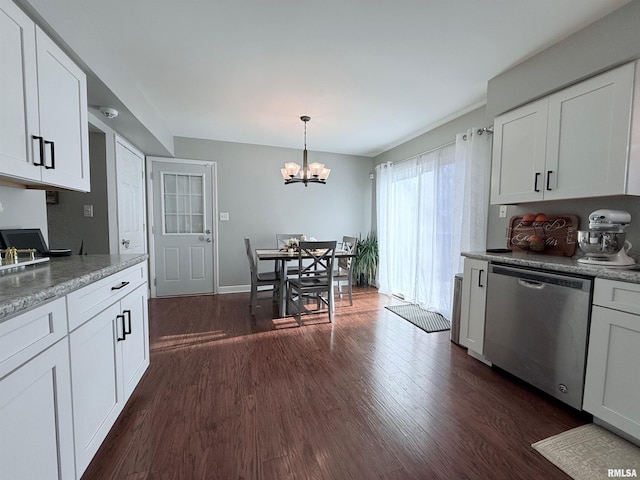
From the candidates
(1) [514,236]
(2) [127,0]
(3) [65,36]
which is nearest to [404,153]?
(1) [514,236]

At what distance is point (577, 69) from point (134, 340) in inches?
135

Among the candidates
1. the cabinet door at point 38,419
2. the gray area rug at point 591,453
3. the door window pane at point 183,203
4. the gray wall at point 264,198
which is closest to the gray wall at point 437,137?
the gray wall at point 264,198

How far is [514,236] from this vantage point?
247 centimetres

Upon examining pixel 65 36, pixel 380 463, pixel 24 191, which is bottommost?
pixel 380 463

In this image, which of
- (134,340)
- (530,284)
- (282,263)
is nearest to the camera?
(134,340)

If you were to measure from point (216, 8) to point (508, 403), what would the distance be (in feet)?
10.1

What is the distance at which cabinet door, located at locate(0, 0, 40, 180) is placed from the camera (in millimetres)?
1121

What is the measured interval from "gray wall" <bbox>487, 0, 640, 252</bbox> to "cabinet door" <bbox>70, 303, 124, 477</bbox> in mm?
3024

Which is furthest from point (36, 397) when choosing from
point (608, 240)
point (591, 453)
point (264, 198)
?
point (264, 198)

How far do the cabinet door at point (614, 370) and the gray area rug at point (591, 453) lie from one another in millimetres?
98

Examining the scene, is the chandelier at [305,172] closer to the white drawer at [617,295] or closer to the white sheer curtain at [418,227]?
the white sheer curtain at [418,227]

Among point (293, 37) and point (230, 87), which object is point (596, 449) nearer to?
point (293, 37)

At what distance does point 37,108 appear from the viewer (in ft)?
4.28

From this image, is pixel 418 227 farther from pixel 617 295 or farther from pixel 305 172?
pixel 617 295
